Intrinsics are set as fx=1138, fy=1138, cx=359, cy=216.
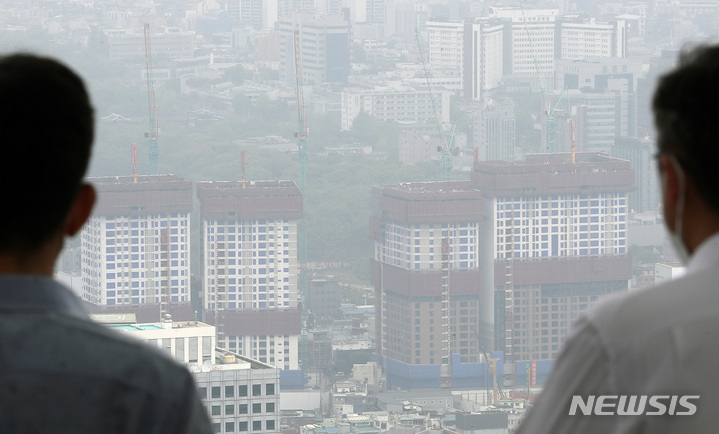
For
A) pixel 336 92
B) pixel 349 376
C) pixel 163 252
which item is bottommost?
pixel 349 376

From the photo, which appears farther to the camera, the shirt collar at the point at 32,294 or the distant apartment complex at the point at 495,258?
the distant apartment complex at the point at 495,258

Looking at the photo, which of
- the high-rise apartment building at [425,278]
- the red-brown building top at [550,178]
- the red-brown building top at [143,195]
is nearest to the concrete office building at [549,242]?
the red-brown building top at [550,178]

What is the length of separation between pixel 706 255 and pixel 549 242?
1430 cm

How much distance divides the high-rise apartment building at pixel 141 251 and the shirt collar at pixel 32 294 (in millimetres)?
12726

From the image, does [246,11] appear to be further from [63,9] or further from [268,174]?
[268,174]

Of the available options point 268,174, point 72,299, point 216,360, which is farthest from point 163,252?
point 72,299

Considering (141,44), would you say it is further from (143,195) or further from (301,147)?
(143,195)

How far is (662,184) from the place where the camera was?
35 cm

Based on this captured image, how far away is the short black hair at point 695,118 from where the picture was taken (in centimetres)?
33

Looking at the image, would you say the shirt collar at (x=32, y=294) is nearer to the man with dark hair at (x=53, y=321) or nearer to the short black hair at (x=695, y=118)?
the man with dark hair at (x=53, y=321)

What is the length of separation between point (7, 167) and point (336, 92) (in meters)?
17.3

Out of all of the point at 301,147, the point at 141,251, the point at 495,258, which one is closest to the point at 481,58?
the point at 301,147

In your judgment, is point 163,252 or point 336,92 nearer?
point 163,252

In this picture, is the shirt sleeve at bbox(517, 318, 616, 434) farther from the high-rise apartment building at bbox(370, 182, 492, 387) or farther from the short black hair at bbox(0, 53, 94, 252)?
the high-rise apartment building at bbox(370, 182, 492, 387)
